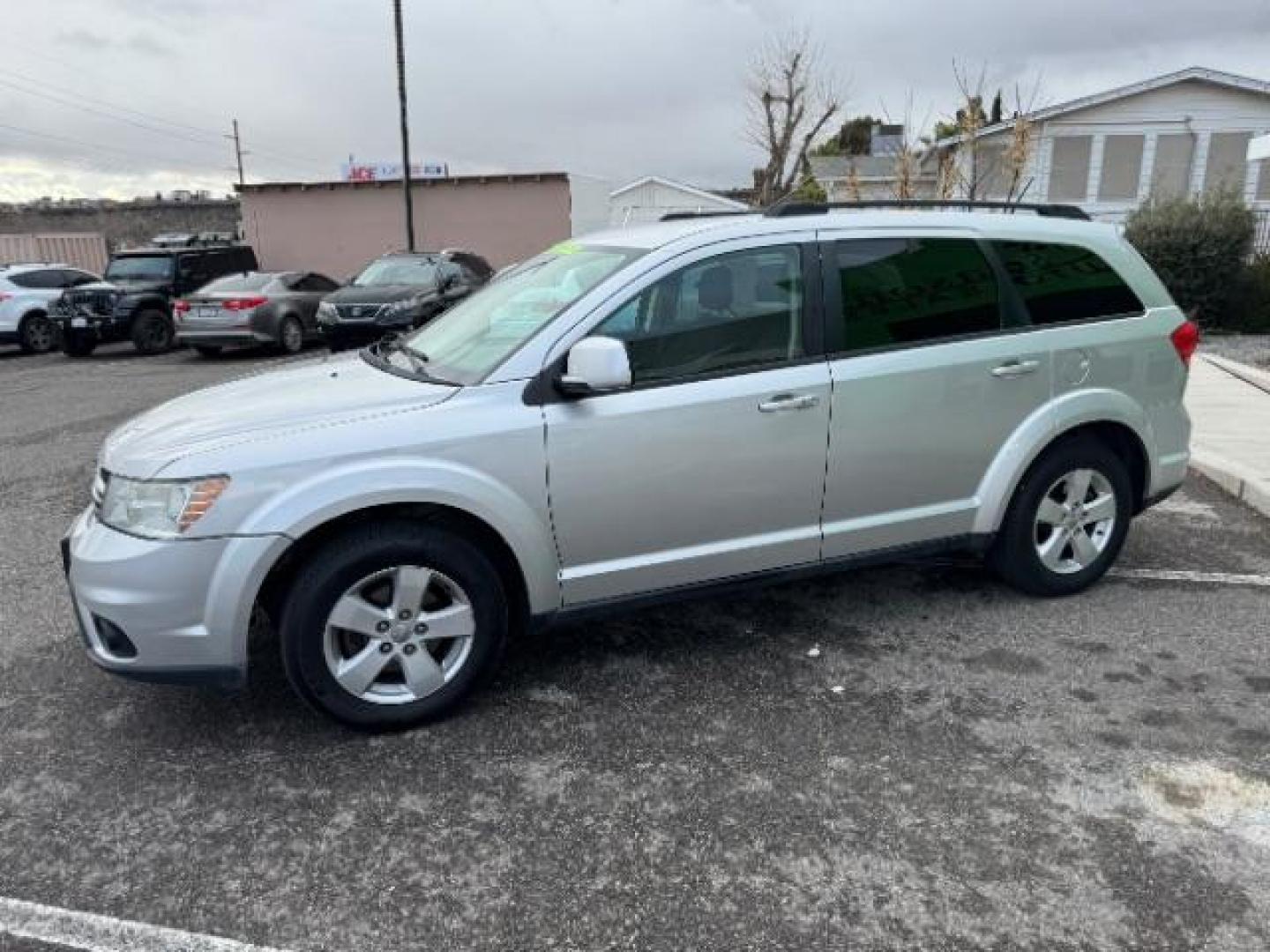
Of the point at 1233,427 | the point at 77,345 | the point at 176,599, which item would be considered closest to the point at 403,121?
the point at 77,345

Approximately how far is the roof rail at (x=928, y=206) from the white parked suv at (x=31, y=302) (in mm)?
16243

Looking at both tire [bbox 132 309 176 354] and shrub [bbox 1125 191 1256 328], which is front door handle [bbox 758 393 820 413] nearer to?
shrub [bbox 1125 191 1256 328]

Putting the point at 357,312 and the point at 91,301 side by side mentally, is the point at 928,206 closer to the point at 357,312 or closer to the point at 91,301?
the point at 357,312

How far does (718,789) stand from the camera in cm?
300

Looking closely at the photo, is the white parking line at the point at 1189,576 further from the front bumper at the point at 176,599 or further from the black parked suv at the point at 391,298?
the black parked suv at the point at 391,298

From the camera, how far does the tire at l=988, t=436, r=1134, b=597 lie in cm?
423

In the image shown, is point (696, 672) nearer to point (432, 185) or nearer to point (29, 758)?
point (29, 758)

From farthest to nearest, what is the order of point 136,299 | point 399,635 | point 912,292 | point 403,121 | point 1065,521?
point 403,121 < point 136,299 < point 1065,521 < point 912,292 < point 399,635

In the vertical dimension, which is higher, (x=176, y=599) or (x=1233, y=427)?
(x=176, y=599)

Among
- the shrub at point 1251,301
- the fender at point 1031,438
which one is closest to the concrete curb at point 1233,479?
the fender at point 1031,438

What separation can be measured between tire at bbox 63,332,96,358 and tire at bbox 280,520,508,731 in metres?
14.8

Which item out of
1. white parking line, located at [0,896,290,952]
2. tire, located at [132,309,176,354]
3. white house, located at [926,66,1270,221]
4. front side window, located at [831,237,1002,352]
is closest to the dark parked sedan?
tire, located at [132,309,176,354]

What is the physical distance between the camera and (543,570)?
3.42m

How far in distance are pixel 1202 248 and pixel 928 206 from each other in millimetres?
12247
